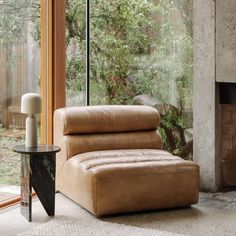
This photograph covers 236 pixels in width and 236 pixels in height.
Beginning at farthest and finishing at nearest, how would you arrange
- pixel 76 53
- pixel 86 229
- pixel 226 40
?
pixel 76 53, pixel 226 40, pixel 86 229

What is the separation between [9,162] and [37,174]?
2.27 ft

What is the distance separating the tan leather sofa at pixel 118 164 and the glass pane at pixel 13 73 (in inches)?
14.0

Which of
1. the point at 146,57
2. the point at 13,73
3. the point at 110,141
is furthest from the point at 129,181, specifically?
the point at 146,57

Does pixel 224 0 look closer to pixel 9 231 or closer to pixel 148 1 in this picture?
Answer: pixel 148 1

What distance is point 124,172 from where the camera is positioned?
3.83m

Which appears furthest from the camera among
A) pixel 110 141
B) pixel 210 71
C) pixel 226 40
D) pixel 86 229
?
pixel 210 71

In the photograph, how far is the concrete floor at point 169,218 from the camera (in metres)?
3.61

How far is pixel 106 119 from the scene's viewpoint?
→ 4.41 metres

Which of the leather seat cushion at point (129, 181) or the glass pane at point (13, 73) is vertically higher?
the glass pane at point (13, 73)

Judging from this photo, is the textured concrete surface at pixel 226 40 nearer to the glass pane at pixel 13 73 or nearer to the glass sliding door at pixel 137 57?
the glass sliding door at pixel 137 57

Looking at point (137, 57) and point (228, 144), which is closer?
point (228, 144)

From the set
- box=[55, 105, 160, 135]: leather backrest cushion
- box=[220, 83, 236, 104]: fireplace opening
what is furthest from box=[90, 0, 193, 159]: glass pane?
box=[55, 105, 160, 135]: leather backrest cushion

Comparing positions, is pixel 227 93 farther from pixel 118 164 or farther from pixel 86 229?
pixel 86 229

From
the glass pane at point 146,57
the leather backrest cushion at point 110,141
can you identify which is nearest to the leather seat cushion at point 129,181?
the leather backrest cushion at point 110,141
